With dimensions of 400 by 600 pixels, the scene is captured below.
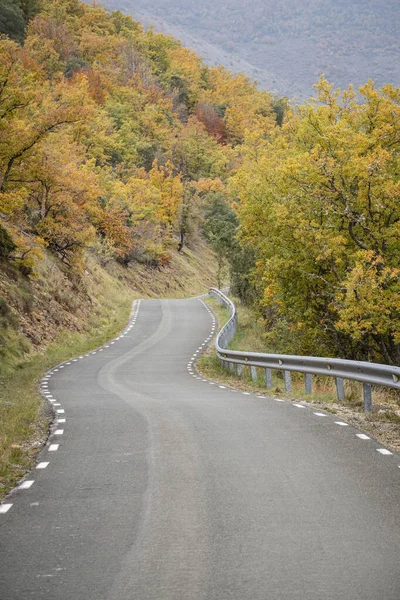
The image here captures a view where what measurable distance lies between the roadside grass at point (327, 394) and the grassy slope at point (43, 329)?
5150 millimetres

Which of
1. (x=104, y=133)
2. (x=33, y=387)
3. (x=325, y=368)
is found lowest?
(x=33, y=387)

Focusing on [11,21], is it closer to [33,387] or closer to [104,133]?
[104,133]

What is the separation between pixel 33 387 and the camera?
2027cm

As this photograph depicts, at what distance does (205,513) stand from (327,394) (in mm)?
10257

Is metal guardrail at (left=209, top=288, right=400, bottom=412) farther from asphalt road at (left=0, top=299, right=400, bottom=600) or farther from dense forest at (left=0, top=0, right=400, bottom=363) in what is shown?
dense forest at (left=0, top=0, right=400, bottom=363)

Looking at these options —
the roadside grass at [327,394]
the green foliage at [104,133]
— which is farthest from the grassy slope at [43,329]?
the roadside grass at [327,394]

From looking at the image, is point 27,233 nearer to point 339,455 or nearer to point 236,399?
point 236,399

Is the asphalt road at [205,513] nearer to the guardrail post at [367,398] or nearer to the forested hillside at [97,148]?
the guardrail post at [367,398]

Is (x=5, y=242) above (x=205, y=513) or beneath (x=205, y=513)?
above

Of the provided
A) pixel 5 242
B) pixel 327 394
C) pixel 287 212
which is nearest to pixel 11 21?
pixel 5 242

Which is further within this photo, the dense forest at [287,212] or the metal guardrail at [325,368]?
the dense forest at [287,212]

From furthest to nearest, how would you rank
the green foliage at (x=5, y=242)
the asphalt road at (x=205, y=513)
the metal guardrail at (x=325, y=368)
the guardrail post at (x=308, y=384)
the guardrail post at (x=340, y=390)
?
the green foliage at (x=5, y=242), the guardrail post at (x=308, y=384), the guardrail post at (x=340, y=390), the metal guardrail at (x=325, y=368), the asphalt road at (x=205, y=513)

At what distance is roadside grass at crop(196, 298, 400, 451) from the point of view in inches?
452

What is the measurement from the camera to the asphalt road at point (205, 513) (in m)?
4.85
